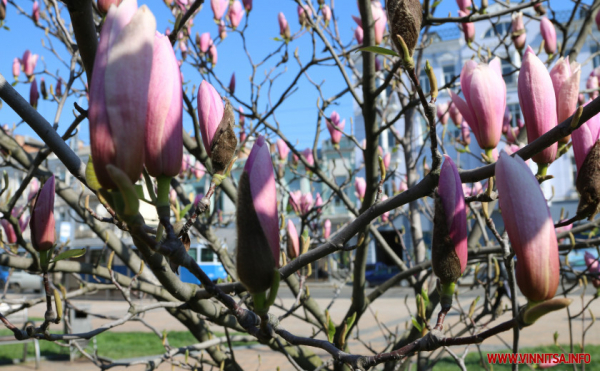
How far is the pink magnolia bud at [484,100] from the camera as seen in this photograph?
107 centimetres

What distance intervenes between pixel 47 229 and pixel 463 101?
1041 mm

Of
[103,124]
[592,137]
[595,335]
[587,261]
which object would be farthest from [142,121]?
[595,335]

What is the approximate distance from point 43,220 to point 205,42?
342 centimetres

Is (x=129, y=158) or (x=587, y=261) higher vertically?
(x=129, y=158)

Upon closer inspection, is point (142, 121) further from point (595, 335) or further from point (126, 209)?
point (595, 335)

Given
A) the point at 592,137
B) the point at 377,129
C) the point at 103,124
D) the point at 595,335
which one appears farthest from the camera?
the point at 595,335

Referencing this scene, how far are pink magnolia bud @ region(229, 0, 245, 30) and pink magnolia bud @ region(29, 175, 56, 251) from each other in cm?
338

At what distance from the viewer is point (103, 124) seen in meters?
0.63

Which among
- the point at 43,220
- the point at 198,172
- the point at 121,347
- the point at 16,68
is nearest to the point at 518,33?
the point at 43,220

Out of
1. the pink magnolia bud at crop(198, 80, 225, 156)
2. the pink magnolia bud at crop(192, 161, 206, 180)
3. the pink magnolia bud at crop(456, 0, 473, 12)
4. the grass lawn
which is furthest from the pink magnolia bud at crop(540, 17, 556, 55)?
the grass lawn

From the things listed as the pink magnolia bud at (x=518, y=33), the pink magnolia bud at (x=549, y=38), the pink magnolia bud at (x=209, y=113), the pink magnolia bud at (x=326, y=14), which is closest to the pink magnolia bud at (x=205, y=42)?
the pink magnolia bud at (x=326, y=14)

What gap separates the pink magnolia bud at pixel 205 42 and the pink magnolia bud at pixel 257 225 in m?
3.83

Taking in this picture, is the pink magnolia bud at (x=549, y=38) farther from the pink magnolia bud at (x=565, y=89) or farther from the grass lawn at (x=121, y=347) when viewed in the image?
the grass lawn at (x=121, y=347)

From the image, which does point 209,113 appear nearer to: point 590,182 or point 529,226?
point 529,226
